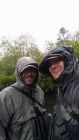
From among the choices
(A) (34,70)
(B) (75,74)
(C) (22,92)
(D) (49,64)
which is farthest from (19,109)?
(B) (75,74)

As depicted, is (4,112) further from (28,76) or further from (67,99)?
(67,99)

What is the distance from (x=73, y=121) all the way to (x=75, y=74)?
1.30 feet

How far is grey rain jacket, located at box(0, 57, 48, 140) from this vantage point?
11.1ft

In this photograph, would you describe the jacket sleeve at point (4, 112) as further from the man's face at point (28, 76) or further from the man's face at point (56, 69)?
the man's face at point (56, 69)

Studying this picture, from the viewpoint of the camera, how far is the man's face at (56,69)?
9.53ft

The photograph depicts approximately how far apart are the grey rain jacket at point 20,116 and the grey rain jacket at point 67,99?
1.41 feet

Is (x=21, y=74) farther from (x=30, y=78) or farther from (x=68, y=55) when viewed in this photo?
(x=68, y=55)

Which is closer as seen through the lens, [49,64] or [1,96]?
[49,64]

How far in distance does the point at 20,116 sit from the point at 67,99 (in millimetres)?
740

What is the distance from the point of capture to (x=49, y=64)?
3.06 meters

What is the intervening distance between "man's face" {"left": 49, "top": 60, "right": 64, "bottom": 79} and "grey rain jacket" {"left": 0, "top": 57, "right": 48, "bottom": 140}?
461mm

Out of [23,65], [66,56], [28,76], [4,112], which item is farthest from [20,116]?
[66,56]

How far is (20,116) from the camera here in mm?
3389

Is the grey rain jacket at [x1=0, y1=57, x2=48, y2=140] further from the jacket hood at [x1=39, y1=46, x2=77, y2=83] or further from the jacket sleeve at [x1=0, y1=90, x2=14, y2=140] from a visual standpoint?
the jacket hood at [x1=39, y1=46, x2=77, y2=83]
